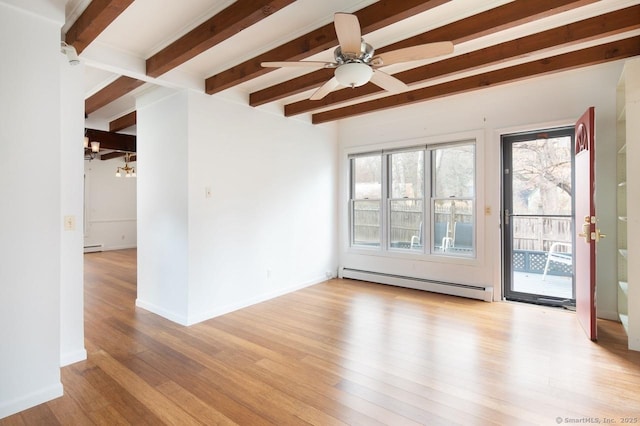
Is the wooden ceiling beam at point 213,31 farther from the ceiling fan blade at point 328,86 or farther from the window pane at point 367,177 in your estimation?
the window pane at point 367,177

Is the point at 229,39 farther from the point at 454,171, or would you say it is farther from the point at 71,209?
the point at 454,171

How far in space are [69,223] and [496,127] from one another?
15.9ft

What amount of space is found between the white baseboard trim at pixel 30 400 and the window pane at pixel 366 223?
14.3 ft

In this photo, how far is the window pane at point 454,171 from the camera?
4664mm

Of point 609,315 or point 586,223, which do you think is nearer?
point 586,223

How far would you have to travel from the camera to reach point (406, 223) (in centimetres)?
527

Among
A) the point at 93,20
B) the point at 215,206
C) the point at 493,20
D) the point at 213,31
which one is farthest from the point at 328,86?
the point at 215,206

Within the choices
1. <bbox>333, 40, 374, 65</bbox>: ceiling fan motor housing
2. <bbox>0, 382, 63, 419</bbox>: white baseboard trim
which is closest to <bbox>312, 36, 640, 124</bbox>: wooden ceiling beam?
<bbox>333, 40, 374, 65</bbox>: ceiling fan motor housing

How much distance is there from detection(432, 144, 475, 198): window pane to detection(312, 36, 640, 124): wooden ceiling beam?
1.00 meters

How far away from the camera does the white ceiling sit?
2410 mm

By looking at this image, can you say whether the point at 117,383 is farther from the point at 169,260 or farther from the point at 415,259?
the point at 415,259

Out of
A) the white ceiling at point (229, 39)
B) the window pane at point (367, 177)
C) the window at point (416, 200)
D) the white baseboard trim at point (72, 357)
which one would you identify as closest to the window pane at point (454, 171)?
the window at point (416, 200)

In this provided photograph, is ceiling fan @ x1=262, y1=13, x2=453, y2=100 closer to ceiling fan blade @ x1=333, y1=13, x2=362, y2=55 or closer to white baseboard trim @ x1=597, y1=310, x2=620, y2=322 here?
ceiling fan blade @ x1=333, y1=13, x2=362, y2=55

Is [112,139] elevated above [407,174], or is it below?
above
